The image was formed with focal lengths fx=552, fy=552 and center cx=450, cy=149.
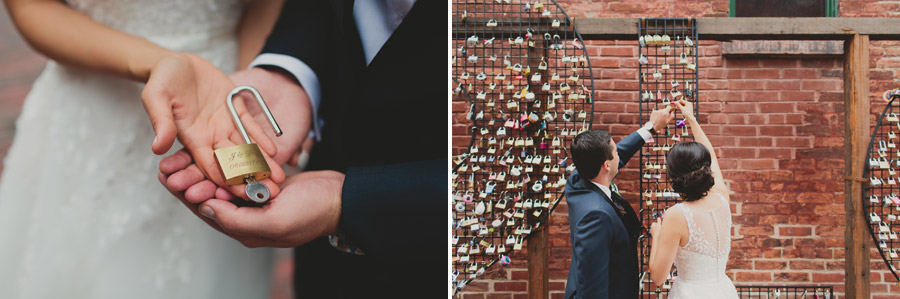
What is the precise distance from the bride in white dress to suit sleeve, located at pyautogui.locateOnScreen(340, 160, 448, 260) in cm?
120

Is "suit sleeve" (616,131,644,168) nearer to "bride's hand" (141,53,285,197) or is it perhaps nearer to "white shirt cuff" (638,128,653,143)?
"white shirt cuff" (638,128,653,143)

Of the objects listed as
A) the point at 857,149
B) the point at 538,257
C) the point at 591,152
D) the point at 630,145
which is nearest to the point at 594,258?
the point at 591,152

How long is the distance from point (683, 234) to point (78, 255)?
1664 millimetres

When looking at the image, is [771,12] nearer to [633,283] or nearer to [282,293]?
[633,283]

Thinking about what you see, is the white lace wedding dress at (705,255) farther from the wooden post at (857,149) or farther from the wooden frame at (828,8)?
the wooden frame at (828,8)

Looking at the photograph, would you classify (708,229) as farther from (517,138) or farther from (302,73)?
(302,73)

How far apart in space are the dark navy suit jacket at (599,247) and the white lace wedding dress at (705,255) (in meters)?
0.18

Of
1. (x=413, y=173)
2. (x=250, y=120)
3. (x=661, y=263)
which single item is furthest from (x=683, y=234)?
(x=250, y=120)

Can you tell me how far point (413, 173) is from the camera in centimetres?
87

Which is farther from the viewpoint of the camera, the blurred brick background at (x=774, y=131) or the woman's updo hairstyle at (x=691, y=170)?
the blurred brick background at (x=774, y=131)

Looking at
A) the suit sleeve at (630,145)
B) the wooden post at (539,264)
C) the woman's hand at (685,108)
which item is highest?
the woman's hand at (685,108)

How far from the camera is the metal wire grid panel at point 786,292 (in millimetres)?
2824

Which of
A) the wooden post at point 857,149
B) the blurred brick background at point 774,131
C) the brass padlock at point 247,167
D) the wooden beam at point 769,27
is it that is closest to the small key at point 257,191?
the brass padlock at point 247,167

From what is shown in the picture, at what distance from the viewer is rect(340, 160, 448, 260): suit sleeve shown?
0.86 metres
